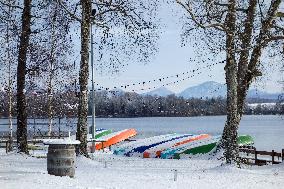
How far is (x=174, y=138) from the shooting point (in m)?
35.8

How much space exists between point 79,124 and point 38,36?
1038 cm

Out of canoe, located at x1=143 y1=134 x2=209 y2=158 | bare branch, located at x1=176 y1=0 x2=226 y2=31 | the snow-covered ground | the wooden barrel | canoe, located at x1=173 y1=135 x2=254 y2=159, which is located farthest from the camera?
canoe, located at x1=143 y1=134 x2=209 y2=158

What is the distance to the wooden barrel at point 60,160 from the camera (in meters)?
13.2

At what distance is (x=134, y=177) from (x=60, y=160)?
2579 millimetres

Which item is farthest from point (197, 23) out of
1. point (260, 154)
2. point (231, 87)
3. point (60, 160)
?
point (260, 154)

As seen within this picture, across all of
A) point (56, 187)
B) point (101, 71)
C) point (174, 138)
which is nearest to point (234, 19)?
point (101, 71)

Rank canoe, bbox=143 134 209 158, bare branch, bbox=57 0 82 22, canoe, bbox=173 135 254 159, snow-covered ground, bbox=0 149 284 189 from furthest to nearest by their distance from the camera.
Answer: canoe, bbox=143 134 209 158 < canoe, bbox=173 135 254 159 < bare branch, bbox=57 0 82 22 < snow-covered ground, bbox=0 149 284 189

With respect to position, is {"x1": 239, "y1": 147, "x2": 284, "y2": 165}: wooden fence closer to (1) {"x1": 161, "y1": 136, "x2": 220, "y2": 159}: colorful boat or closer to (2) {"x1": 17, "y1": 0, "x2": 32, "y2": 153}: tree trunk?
(1) {"x1": 161, "y1": 136, "x2": 220, "y2": 159}: colorful boat

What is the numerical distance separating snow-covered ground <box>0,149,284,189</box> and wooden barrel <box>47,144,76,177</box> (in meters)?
0.25

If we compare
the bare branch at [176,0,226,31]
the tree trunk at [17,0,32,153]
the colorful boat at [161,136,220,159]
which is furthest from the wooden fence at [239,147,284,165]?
the tree trunk at [17,0,32,153]

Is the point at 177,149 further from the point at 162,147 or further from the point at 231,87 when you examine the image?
the point at 231,87

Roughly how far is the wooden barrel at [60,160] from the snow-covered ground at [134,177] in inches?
9.8

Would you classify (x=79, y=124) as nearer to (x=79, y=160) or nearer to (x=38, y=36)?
(x=79, y=160)

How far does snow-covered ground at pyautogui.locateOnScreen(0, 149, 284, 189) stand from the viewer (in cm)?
1165
